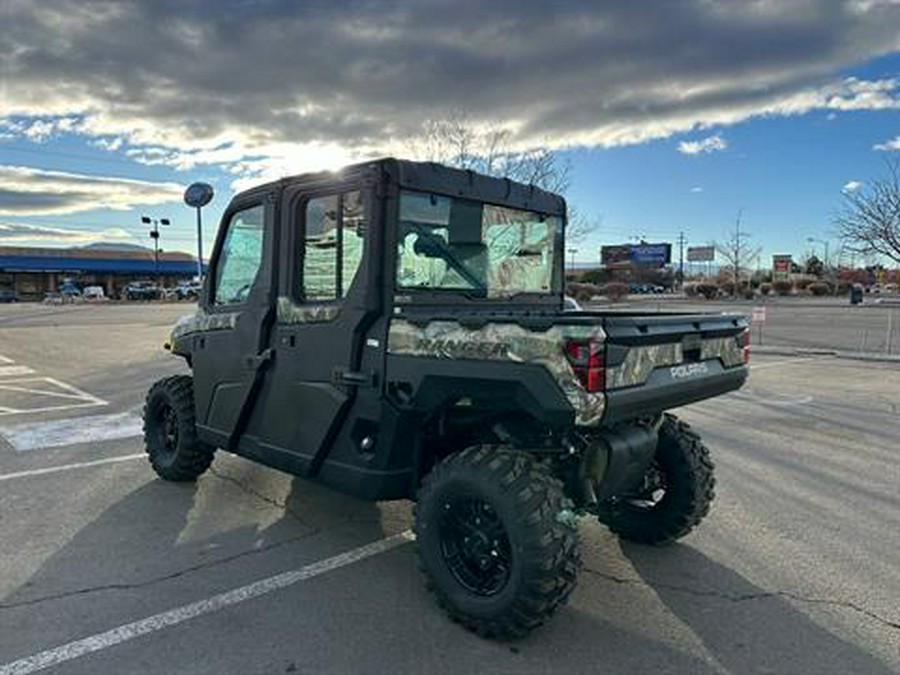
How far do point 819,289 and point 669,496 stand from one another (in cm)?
7529

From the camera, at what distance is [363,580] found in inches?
153

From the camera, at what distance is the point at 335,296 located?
403 centimetres

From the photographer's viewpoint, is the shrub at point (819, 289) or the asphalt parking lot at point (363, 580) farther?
the shrub at point (819, 289)

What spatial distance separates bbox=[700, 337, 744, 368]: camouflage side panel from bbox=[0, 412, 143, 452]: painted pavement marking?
624 cm

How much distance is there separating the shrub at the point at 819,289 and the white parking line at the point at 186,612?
76.1 meters

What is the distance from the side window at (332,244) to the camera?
3906 mm

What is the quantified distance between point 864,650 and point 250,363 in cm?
381

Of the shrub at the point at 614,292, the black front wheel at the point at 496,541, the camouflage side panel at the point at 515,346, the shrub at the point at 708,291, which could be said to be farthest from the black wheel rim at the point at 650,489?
the shrub at the point at 708,291

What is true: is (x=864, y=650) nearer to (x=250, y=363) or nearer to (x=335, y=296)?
(x=335, y=296)

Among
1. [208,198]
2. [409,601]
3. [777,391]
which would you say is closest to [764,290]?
[777,391]

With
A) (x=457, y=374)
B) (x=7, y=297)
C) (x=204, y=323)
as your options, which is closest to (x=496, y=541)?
(x=457, y=374)

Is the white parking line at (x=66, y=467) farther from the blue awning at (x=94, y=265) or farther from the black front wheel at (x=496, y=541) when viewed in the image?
the blue awning at (x=94, y=265)

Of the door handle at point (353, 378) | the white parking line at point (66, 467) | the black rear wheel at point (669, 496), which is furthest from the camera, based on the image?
the white parking line at point (66, 467)

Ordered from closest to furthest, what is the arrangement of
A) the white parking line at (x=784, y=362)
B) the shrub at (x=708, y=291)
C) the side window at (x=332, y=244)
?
the side window at (x=332, y=244) → the white parking line at (x=784, y=362) → the shrub at (x=708, y=291)
